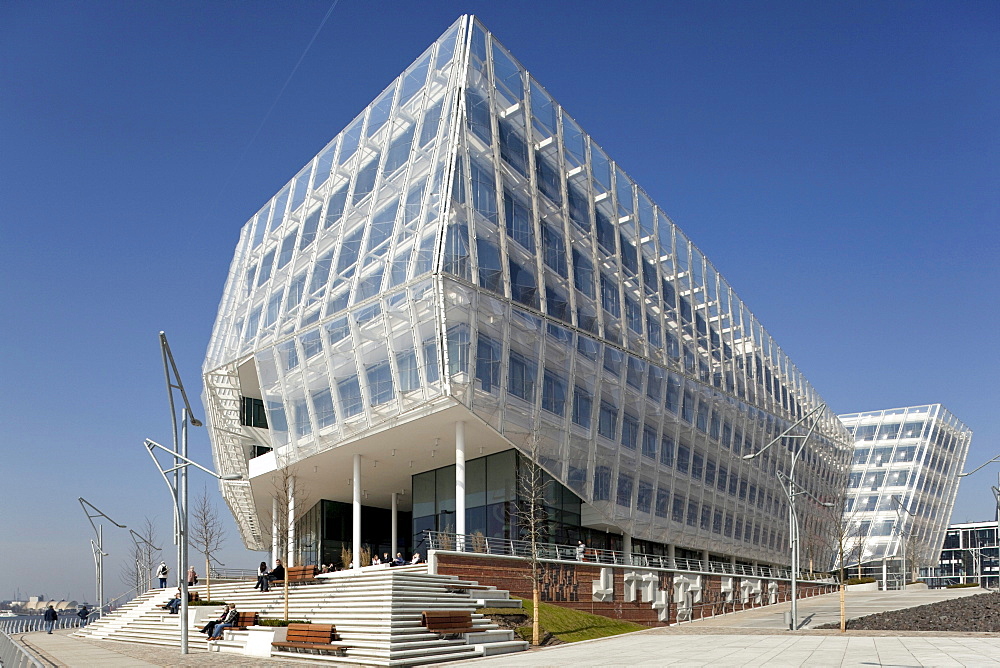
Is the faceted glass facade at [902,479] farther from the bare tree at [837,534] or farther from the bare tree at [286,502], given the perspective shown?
the bare tree at [286,502]

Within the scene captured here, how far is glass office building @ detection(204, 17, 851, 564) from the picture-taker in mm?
40312

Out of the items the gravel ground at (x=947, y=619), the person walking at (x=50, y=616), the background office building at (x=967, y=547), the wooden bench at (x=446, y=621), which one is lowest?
the background office building at (x=967, y=547)

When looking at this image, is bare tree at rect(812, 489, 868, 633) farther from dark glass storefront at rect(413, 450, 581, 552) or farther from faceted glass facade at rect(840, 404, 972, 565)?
dark glass storefront at rect(413, 450, 581, 552)

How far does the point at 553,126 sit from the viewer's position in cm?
4834

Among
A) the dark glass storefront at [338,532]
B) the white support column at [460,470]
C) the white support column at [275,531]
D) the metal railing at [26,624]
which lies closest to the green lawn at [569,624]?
the white support column at [460,470]

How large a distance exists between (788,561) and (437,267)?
5214cm

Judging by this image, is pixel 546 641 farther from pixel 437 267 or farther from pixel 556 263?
pixel 556 263

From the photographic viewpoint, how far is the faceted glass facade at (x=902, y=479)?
10056 centimetres

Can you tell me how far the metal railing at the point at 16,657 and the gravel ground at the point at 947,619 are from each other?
27632 mm

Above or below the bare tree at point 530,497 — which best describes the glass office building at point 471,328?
above

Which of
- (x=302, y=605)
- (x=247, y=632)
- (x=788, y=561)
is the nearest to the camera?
(x=247, y=632)

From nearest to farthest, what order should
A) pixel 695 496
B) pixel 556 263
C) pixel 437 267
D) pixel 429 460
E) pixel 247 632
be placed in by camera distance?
pixel 247 632 → pixel 437 267 → pixel 556 263 → pixel 429 460 → pixel 695 496

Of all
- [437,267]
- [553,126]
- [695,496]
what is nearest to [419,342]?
[437,267]

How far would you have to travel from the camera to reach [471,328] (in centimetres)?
3903
